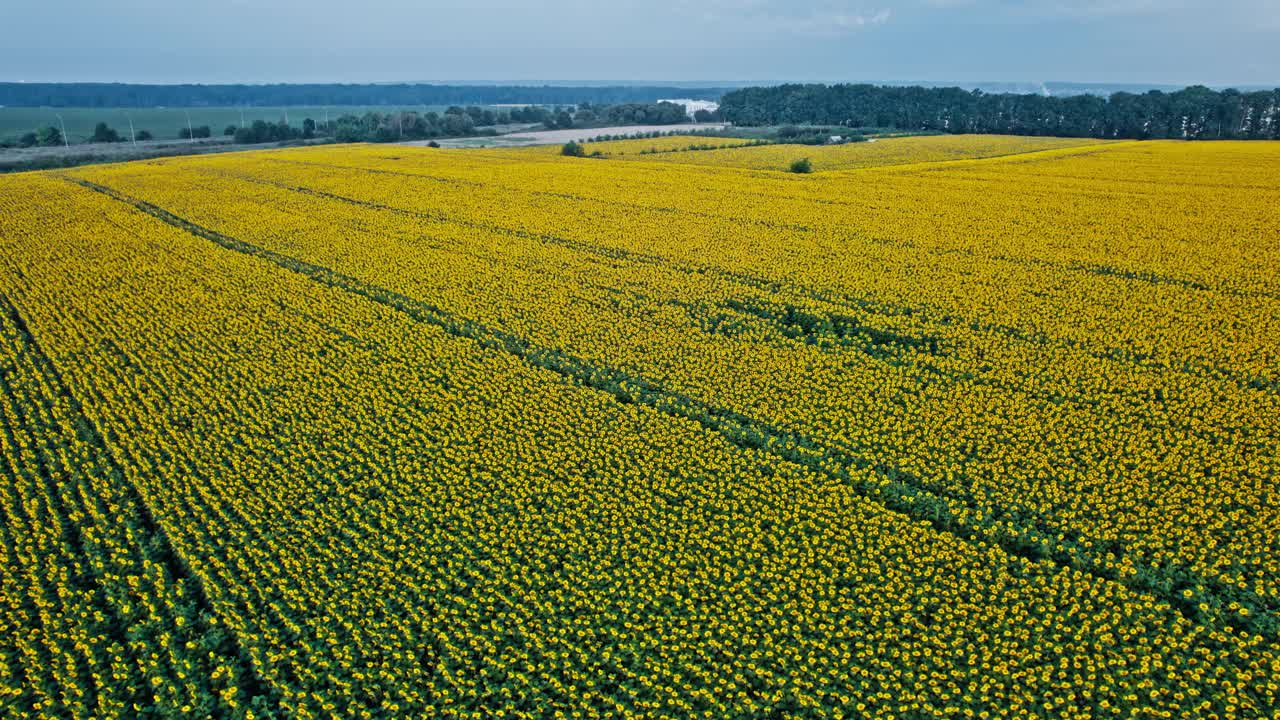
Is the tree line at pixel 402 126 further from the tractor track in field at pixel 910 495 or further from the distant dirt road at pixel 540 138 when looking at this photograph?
the tractor track in field at pixel 910 495

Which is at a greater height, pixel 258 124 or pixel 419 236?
pixel 258 124

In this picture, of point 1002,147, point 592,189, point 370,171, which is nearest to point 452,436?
point 592,189

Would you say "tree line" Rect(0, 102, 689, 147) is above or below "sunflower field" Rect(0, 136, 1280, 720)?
above

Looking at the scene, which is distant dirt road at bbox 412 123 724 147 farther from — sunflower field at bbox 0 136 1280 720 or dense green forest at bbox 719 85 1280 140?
sunflower field at bbox 0 136 1280 720

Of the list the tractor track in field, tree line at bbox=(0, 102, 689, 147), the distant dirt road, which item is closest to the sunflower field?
the tractor track in field

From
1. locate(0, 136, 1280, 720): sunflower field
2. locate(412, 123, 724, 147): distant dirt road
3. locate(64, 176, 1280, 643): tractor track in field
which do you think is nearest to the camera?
locate(0, 136, 1280, 720): sunflower field

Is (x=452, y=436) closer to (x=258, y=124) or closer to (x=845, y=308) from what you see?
(x=845, y=308)
